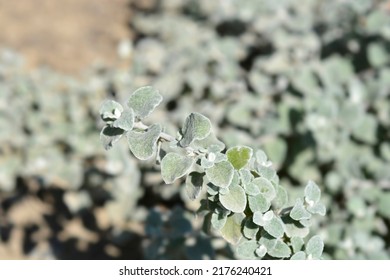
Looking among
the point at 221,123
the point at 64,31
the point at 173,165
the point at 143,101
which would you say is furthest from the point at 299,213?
the point at 64,31

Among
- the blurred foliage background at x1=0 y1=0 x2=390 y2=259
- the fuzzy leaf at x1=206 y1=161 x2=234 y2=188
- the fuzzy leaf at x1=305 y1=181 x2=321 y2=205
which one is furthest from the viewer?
the blurred foliage background at x1=0 y1=0 x2=390 y2=259

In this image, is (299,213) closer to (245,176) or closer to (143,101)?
(245,176)

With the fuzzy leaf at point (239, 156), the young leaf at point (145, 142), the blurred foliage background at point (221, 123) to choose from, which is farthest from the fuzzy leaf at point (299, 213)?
the blurred foliage background at point (221, 123)

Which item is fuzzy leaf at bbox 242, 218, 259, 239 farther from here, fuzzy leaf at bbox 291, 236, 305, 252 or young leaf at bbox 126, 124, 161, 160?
young leaf at bbox 126, 124, 161, 160

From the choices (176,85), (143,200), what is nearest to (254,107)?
(176,85)

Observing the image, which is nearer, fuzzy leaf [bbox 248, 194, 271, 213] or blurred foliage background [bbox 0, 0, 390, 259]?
fuzzy leaf [bbox 248, 194, 271, 213]

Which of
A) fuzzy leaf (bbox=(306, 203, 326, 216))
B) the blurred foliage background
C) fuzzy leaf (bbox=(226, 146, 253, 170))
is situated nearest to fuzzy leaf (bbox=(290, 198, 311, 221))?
fuzzy leaf (bbox=(306, 203, 326, 216))

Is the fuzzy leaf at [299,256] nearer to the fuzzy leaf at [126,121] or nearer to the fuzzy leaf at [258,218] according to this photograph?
the fuzzy leaf at [258,218]
